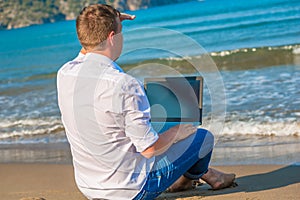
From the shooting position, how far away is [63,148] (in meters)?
7.73

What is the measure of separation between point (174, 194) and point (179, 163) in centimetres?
82

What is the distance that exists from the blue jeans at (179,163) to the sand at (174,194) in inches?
17.0

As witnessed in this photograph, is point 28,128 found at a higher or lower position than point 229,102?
lower

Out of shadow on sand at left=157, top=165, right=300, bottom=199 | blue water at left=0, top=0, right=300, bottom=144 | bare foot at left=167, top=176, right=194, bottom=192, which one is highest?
bare foot at left=167, top=176, right=194, bottom=192

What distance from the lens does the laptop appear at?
12.8ft

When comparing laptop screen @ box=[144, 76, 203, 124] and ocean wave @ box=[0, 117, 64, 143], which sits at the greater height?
laptop screen @ box=[144, 76, 203, 124]

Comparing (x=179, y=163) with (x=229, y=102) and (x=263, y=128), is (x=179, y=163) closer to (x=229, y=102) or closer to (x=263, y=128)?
(x=263, y=128)

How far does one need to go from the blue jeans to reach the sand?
17.0 inches

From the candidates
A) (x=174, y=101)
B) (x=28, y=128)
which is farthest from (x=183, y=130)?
(x=28, y=128)

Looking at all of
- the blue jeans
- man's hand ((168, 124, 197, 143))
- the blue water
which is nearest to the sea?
the blue water

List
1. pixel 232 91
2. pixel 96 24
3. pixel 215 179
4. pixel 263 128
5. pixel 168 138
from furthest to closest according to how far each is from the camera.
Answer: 1. pixel 232 91
2. pixel 263 128
3. pixel 215 179
4. pixel 168 138
5. pixel 96 24

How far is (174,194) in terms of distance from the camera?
4828 millimetres

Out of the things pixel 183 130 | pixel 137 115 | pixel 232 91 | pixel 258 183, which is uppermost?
pixel 137 115

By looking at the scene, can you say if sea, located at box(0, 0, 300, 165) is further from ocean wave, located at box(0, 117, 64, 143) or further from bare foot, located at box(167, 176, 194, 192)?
bare foot, located at box(167, 176, 194, 192)
